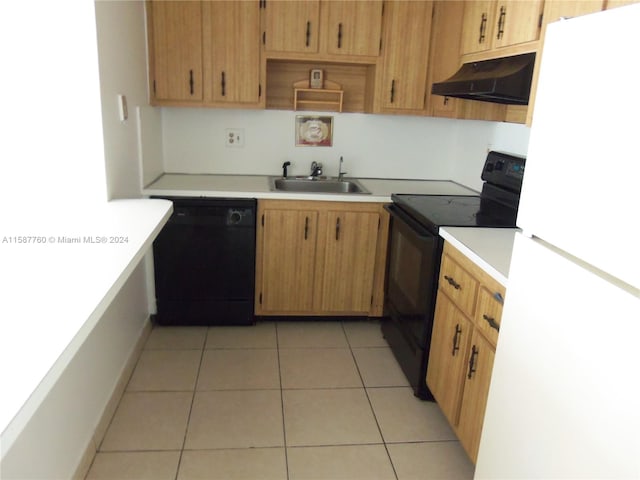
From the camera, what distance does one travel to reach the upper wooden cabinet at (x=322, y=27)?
281 cm

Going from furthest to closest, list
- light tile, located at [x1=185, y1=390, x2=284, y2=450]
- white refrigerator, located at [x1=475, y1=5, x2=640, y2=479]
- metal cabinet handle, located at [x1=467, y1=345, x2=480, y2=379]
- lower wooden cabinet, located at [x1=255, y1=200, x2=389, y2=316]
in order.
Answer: lower wooden cabinet, located at [x1=255, y1=200, x2=389, y2=316], light tile, located at [x1=185, y1=390, x2=284, y2=450], metal cabinet handle, located at [x1=467, y1=345, x2=480, y2=379], white refrigerator, located at [x1=475, y1=5, x2=640, y2=479]

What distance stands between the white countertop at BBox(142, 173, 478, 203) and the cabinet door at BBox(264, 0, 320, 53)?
81 centimetres

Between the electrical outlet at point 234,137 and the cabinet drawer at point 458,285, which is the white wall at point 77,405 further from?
the cabinet drawer at point 458,285

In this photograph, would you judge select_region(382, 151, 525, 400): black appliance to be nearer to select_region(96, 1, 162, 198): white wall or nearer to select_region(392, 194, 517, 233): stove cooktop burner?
select_region(392, 194, 517, 233): stove cooktop burner

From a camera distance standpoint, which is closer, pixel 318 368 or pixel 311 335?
pixel 318 368

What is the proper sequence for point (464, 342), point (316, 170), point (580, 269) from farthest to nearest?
point (316, 170) → point (464, 342) → point (580, 269)

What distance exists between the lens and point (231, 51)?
2850 mm

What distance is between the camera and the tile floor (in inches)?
75.3

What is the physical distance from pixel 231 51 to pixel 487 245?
1860 millimetres


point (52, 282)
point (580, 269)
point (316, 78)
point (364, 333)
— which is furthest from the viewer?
point (316, 78)

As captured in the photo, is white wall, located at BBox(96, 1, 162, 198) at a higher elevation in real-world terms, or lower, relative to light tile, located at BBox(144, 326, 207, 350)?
higher

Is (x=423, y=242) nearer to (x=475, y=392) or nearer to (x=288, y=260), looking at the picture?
(x=475, y=392)

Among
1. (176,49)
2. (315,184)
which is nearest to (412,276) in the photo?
(315,184)

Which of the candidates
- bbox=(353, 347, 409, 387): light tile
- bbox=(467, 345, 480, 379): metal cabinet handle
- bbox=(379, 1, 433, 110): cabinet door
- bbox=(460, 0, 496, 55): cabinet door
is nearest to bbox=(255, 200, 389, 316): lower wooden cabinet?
bbox=(353, 347, 409, 387): light tile
